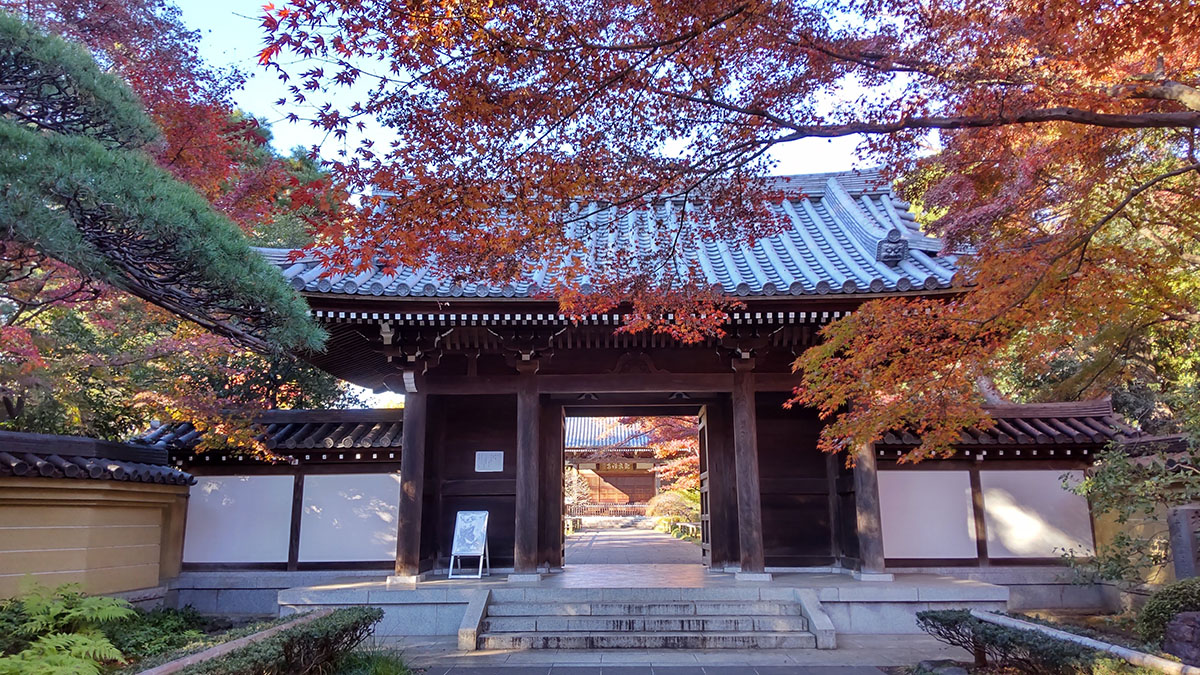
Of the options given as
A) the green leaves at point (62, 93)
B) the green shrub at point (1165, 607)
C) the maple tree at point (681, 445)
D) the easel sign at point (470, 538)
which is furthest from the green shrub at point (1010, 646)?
the maple tree at point (681, 445)

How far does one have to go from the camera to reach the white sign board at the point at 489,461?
10.6m

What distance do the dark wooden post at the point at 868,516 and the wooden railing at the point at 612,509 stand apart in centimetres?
2367

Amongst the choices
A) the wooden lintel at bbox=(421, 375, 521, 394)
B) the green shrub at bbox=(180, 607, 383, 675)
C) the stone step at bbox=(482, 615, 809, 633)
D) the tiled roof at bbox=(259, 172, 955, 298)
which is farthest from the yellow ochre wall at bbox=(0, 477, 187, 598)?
the stone step at bbox=(482, 615, 809, 633)

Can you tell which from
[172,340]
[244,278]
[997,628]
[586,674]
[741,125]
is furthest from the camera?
[172,340]

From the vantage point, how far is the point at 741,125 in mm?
5125

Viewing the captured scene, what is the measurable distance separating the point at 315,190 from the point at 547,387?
15.3 ft

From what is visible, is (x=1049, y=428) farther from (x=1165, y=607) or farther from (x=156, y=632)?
(x=156, y=632)

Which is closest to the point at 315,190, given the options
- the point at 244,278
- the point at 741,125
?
the point at 244,278

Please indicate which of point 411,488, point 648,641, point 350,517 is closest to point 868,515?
A: point 648,641

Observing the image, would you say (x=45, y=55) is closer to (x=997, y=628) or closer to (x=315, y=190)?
(x=315, y=190)

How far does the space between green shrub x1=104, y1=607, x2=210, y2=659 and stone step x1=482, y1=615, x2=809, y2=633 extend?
132 inches

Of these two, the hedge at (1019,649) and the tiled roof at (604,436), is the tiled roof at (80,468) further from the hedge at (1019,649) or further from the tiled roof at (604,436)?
the tiled roof at (604,436)

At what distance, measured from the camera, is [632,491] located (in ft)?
109

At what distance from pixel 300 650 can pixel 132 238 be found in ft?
10.5
